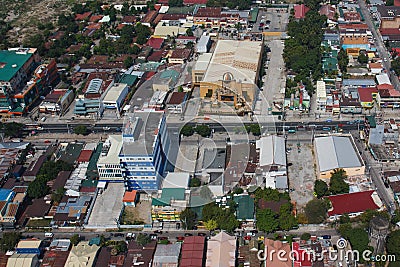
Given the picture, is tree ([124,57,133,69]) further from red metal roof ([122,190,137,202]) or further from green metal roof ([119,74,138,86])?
red metal roof ([122,190,137,202])

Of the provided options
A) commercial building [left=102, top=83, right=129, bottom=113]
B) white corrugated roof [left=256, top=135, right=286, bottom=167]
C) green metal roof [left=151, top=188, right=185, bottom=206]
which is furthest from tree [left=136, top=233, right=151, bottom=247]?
commercial building [left=102, top=83, right=129, bottom=113]

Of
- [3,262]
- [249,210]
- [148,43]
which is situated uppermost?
[148,43]

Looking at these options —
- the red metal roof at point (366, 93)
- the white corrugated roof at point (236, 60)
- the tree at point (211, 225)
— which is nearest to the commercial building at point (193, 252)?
the tree at point (211, 225)

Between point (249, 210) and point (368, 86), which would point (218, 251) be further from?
point (368, 86)

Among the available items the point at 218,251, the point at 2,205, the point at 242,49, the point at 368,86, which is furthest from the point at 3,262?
the point at 368,86

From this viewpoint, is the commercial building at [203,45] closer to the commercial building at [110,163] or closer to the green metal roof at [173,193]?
the commercial building at [110,163]

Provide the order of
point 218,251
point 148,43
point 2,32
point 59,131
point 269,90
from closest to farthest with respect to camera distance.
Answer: point 218,251 → point 59,131 → point 269,90 → point 148,43 → point 2,32
